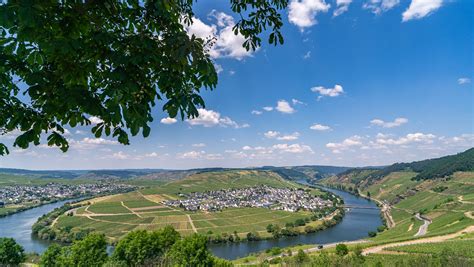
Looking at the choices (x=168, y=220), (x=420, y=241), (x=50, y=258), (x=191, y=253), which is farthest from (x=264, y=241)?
(x=50, y=258)

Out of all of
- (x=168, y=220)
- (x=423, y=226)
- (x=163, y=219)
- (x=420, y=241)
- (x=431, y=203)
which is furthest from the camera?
(x=431, y=203)

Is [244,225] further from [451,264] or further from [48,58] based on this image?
[48,58]

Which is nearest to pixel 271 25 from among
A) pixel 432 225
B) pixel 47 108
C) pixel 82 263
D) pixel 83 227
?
pixel 47 108

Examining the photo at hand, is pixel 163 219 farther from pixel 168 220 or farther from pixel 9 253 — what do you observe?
pixel 9 253

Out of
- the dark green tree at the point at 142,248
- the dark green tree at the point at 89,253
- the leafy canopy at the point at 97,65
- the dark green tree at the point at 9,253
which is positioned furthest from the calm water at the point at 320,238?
the leafy canopy at the point at 97,65

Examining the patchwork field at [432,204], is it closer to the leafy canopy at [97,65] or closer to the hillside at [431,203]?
the hillside at [431,203]

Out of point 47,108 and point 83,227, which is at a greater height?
point 47,108

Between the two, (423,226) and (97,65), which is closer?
(97,65)
